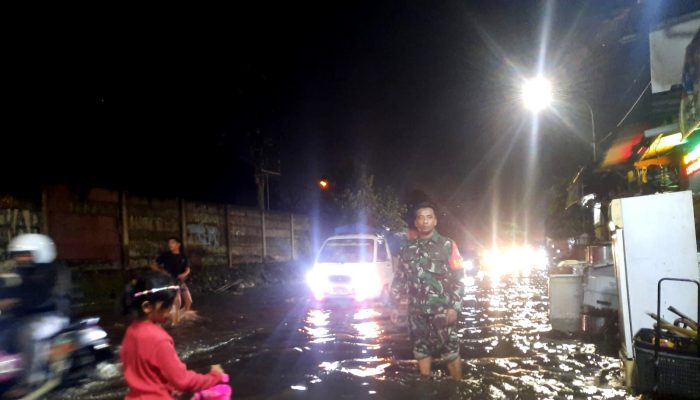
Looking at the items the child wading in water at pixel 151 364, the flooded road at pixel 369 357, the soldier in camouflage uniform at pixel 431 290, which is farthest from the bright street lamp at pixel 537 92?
the child wading in water at pixel 151 364

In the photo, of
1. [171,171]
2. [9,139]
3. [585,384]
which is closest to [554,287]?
[585,384]

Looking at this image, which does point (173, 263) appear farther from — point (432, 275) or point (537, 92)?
point (537, 92)

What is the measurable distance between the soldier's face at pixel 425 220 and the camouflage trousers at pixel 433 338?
2.89ft

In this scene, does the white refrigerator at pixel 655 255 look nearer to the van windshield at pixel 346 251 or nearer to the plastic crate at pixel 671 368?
the plastic crate at pixel 671 368

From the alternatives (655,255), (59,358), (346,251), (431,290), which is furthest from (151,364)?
(346,251)

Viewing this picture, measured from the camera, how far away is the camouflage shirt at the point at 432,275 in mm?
5539

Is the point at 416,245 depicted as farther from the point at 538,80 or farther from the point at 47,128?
the point at 538,80

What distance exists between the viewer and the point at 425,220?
562 centimetres

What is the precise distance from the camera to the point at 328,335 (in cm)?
951

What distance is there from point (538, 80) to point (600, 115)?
485 cm

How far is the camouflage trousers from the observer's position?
5.53 meters

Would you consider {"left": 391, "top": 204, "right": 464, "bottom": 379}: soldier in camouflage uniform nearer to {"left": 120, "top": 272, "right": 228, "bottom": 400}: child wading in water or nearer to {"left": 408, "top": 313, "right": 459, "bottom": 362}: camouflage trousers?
{"left": 408, "top": 313, "right": 459, "bottom": 362}: camouflage trousers

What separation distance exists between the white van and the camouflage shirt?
7019mm

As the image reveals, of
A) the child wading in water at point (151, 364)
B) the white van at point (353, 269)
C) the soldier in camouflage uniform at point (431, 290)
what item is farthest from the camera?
the white van at point (353, 269)
